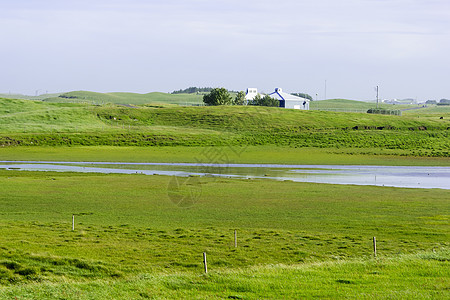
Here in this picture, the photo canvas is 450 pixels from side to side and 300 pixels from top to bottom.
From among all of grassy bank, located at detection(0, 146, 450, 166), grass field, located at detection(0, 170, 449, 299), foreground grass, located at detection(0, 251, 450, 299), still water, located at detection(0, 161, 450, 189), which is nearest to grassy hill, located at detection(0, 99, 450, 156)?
grassy bank, located at detection(0, 146, 450, 166)

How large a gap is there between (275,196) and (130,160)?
43.0 metres

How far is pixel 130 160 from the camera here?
8738cm

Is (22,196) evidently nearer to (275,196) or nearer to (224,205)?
(224,205)

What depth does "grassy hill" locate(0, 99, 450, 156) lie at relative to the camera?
4508 inches

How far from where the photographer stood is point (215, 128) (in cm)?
13950

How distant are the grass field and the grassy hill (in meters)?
60.6

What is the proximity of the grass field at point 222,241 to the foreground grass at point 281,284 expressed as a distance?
0.05 meters

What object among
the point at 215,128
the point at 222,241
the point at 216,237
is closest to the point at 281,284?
the point at 222,241

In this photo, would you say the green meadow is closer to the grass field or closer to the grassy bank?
the grass field

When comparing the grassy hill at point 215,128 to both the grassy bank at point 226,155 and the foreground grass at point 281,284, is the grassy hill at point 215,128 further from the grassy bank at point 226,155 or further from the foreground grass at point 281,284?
the foreground grass at point 281,284

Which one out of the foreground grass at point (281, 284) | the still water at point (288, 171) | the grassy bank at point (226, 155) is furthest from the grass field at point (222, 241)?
the grassy bank at point (226, 155)

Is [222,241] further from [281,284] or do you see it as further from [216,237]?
[281,284]

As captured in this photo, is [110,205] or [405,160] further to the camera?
[405,160]

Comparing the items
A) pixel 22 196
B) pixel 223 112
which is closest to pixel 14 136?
pixel 223 112
